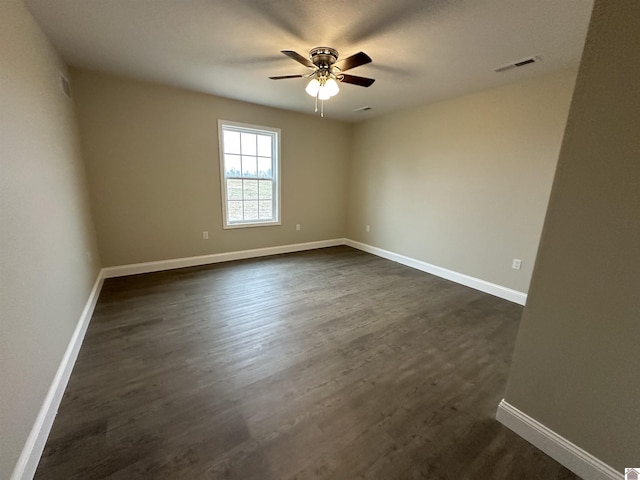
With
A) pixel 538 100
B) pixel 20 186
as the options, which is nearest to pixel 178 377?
pixel 20 186

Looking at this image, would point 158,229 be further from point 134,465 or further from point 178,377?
point 134,465

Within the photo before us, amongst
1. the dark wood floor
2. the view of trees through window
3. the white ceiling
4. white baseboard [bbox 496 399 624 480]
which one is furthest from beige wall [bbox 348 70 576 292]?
white baseboard [bbox 496 399 624 480]

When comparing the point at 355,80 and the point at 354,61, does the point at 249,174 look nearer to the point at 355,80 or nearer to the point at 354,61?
the point at 355,80

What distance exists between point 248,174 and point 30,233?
3172 millimetres

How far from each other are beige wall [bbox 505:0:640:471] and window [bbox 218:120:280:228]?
3.98m

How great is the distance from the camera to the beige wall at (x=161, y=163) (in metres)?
3.24

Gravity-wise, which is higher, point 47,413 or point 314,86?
point 314,86

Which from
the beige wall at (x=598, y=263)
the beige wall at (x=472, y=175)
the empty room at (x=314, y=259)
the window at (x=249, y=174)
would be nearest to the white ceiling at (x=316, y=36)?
the empty room at (x=314, y=259)

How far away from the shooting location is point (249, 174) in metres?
4.46

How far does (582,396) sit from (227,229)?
427cm

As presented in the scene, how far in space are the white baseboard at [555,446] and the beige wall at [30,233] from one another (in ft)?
7.65

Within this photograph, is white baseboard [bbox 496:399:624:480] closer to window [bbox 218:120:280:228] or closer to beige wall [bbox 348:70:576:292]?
beige wall [bbox 348:70:576:292]

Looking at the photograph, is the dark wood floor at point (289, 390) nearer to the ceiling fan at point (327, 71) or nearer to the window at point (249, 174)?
the window at point (249, 174)

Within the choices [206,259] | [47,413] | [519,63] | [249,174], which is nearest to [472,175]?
[519,63]
